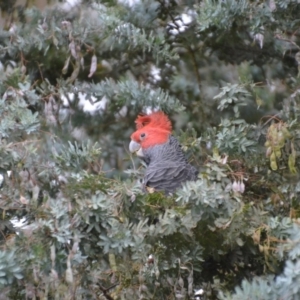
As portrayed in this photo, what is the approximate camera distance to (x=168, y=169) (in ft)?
8.67

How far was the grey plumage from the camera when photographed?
2.57 meters

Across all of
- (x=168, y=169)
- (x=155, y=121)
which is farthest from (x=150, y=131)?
(x=168, y=169)

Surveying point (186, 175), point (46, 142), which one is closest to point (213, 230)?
point (186, 175)

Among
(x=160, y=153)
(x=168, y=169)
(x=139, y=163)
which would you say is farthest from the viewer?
(x=139, y=163)

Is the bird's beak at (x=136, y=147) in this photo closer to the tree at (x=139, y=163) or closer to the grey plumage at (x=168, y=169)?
the grey plumage at (x=168, y=169)

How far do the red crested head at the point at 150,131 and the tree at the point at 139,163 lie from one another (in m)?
0.11

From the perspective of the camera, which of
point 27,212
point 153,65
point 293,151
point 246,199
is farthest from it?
point 153,65

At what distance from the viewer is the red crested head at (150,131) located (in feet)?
9.03

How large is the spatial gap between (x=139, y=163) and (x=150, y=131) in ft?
0.88

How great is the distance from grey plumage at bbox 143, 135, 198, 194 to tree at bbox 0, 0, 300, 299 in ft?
0.23

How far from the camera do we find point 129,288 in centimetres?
192

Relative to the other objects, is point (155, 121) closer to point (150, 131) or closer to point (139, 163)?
point (150, 131)

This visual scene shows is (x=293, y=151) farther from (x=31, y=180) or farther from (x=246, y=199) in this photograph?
(x=31, y=180)

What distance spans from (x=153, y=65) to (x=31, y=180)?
1.20 m
